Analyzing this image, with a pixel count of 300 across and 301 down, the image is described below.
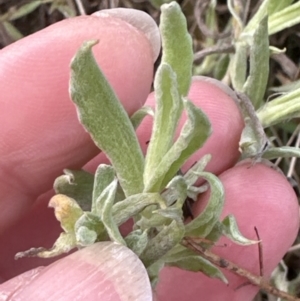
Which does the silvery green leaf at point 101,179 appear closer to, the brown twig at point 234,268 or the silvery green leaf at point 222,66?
the brown twig at point 234,268

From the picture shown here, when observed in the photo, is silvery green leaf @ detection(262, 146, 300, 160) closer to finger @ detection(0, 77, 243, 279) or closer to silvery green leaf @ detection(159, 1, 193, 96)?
finger @ detection(0, 77, 243, 279)

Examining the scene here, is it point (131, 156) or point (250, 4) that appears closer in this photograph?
point (131, 156)

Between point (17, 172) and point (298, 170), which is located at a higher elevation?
point (17, 172)

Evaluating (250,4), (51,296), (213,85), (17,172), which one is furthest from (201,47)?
(51,296)

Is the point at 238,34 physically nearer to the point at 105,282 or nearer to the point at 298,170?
the point at 298,170

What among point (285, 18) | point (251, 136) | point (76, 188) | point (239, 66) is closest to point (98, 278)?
point (76, 188)

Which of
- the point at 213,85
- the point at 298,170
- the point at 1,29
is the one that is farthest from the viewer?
the point at 1,29

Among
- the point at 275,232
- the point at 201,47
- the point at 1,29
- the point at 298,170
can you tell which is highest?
the point at 1,29
